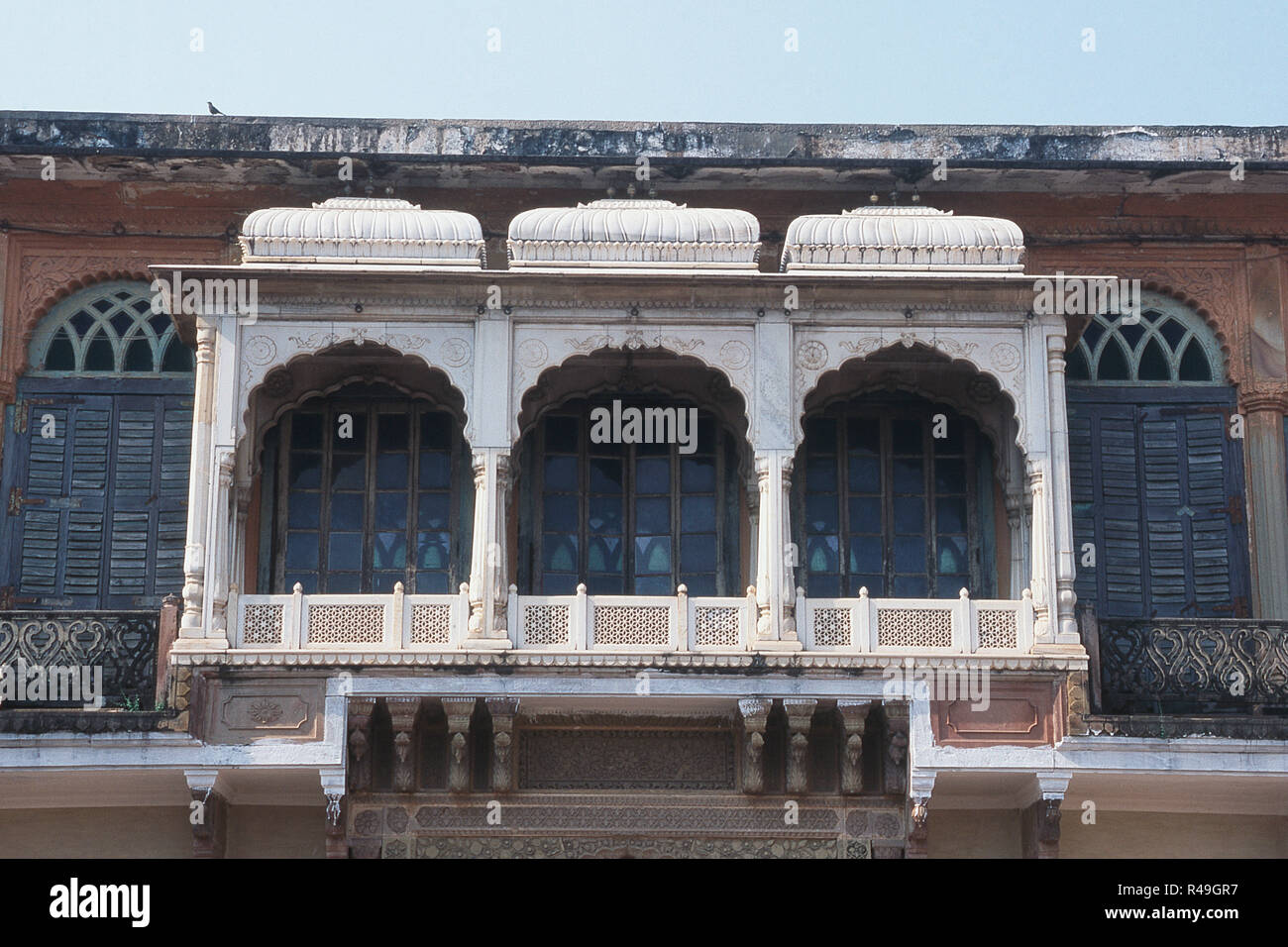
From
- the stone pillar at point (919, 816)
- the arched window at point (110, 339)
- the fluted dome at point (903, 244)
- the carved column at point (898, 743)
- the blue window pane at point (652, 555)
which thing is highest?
the fluted dome at point (903, 244)

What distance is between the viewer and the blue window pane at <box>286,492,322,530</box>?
49.3 ft

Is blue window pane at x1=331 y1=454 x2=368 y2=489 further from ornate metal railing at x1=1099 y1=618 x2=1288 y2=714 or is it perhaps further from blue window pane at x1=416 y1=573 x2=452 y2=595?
ornate metal railing at x1=1099 y1=618 x2=1288 y2=714

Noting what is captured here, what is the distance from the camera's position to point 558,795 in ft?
46.5

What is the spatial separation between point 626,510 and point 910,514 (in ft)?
6.01

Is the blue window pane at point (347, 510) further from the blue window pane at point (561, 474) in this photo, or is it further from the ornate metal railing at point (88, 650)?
the ornate metal railing at point (88, 650)

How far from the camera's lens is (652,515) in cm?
1516

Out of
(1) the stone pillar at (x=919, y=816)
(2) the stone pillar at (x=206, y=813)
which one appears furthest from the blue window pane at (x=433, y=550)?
(1) the stone pillar at (x=919, y=816)

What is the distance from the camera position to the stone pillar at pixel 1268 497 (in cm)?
1509

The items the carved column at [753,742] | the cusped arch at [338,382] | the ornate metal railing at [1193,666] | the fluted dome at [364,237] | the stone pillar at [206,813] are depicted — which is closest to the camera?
the stone pillar at [206,813]

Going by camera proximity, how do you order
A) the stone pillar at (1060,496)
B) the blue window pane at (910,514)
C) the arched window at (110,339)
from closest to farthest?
the stone pillar at (1060,496)
the blue window pane at (910,514)
the arched window at (110,339)

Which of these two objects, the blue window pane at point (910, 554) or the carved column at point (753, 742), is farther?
the blue window pane at point (910, 554)

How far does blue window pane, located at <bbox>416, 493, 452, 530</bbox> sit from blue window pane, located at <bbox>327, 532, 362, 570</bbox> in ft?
1.35

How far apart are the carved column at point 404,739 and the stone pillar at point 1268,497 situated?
214 inches

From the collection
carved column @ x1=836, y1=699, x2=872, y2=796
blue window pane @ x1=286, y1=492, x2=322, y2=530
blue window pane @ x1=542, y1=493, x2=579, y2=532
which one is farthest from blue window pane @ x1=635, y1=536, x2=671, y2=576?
blue window pane @ x1=286, y1=492, x2=322, y2=530
